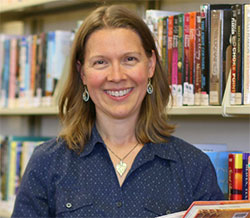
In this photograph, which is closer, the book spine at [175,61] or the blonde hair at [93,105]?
the blonde hair at [93,105]

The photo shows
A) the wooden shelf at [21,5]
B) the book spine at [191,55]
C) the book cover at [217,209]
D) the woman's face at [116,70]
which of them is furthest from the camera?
the wooden shelf at [21,5]

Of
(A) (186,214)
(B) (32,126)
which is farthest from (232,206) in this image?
(B) (32,126)

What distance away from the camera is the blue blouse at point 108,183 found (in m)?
1.46

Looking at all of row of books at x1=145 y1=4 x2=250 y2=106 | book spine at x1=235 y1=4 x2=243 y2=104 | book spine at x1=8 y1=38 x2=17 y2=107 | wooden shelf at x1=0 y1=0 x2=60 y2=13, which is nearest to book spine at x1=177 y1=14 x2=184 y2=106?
row of books at x1=145 y1=4 x2=250 y2=106

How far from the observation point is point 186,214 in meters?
1.18

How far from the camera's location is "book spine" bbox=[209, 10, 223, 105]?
1.59 meters

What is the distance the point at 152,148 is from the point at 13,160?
3.32 ft

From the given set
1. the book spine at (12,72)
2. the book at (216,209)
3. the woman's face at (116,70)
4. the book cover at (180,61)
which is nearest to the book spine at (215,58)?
the book cover at (180,61)

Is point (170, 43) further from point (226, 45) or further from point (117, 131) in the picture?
point (117, 131)

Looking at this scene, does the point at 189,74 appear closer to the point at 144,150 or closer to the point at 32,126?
the point at 144,150

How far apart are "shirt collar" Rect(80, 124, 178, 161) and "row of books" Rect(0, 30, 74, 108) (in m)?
0.72

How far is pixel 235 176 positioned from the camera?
5.12 feet

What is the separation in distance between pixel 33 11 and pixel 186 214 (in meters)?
1.72

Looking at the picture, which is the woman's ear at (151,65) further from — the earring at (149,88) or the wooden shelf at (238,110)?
the wooden shelf at (238,110)
